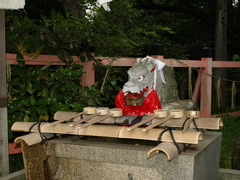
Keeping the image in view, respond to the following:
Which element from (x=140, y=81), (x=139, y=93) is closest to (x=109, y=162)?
(x=139, y=93)

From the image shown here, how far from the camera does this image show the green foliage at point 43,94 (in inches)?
131

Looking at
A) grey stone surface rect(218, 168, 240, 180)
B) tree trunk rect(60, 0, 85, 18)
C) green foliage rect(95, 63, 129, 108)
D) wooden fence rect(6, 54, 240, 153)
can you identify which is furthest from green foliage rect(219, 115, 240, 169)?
tree trunk rect(60, 0, 85, 18)

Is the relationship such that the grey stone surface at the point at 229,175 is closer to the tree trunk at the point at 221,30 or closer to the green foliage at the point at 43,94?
the green foliage at the point at 43,94

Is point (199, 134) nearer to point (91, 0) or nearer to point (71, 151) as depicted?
point (71, 151)

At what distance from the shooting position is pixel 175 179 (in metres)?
2.04

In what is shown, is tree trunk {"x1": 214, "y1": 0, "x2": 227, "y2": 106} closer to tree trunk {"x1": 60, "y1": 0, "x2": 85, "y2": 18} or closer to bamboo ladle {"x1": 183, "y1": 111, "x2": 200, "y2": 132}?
tree trunk {"x1": 60, "y1": 0, "x2": 85, "y2": 18}

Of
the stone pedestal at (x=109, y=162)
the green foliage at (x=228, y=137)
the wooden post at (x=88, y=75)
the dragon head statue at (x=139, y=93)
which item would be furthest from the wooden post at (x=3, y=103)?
the green foliage at (x=228, y=137)

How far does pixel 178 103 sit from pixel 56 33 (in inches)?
61.2

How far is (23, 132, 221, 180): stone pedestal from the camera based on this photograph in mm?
2049

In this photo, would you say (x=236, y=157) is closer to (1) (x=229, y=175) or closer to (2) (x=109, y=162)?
(1) (x=229, y=175)

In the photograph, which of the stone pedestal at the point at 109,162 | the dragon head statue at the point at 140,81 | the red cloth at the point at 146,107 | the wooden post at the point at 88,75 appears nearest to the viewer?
the stone pedestal at the point at 109,162

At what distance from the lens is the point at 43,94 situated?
3.47 metres

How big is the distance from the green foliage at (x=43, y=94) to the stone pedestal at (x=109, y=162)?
894mm

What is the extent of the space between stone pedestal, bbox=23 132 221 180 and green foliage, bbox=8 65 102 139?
0.89 m
